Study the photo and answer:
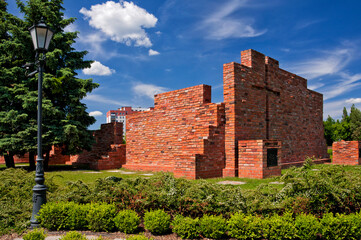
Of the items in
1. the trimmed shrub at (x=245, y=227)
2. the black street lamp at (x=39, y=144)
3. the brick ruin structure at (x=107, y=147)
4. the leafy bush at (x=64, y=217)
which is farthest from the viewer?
the brick ruin structure at (x=107, y=147)

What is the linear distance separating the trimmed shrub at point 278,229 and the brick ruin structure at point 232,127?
5721mm

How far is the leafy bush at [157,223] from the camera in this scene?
4574 millimetres

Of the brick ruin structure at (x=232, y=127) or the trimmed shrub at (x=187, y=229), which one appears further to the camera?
the brick ruin structure at (x=232, y=127)

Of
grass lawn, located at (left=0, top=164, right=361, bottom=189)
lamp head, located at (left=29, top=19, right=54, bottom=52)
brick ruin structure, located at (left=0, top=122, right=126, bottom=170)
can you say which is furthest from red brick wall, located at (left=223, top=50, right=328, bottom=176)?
brick ruin structure, located at (left=0, top=122, right=126, bottom=170)

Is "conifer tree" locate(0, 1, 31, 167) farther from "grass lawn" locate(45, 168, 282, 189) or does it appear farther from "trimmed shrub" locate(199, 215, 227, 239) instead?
"trimmed shrub" locate(199, 215, 227, 239)

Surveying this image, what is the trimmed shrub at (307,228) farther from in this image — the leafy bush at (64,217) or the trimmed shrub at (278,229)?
the leafy bush at (64,217)

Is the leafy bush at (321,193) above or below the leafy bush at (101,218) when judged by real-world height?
above

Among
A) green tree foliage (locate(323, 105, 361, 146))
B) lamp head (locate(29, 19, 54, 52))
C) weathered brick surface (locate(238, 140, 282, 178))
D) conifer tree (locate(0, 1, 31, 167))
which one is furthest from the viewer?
green tree foliage (locate(323, 105, 361, 146))

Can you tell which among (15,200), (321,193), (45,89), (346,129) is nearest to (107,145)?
(45,89)

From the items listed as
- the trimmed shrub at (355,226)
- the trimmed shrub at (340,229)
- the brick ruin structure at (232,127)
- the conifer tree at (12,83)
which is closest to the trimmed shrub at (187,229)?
the trimmed shrub at (340,229)

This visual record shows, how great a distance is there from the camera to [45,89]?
16547 millimetres

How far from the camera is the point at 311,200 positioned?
16.1 feet

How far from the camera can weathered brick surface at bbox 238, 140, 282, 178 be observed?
9.87m

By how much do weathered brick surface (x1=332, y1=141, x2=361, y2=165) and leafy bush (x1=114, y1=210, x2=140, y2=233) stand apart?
17456 millimetres
